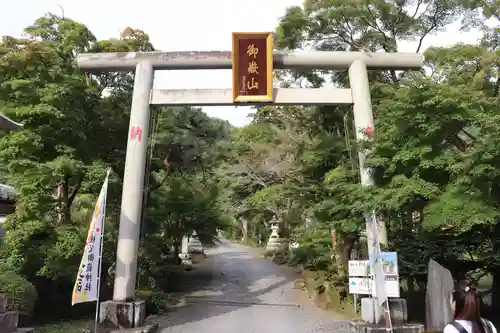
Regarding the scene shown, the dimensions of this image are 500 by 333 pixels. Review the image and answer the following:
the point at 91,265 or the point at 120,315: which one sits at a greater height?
the point at 91,265

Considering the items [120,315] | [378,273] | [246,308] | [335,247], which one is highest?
[335,247]

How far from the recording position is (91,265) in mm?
7617

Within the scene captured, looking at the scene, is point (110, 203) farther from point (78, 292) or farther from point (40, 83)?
point (78, 292)

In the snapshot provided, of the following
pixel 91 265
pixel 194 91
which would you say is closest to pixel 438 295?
pixel 91 265

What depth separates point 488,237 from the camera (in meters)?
8.76

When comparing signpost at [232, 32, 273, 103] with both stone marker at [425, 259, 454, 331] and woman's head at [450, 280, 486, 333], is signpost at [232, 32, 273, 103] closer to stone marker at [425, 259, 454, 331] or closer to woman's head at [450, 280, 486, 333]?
stone marker at [425, 259, 454, 331]

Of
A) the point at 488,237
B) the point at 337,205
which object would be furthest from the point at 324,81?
the point at 488,237

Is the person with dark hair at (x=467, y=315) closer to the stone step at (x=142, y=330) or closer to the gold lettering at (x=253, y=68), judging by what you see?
the stone step at (x=142, y=330)

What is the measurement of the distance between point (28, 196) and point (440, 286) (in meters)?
9.09

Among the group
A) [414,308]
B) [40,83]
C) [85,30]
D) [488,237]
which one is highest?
[85,30]

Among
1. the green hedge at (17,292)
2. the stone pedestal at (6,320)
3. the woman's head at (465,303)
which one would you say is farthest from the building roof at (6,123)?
the woman's head at (465,303)

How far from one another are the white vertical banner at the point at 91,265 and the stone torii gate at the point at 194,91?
2.19 meters

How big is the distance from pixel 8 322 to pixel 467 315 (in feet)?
21.1

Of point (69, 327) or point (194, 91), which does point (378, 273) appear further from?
point (69, 327)
